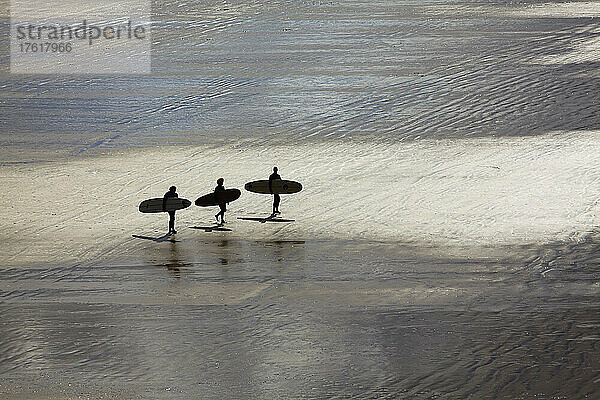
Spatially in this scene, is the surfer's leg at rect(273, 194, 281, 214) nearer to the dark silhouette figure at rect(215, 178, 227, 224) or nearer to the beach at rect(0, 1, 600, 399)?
Answer: the beach at rect(0, 1, 600, 399)

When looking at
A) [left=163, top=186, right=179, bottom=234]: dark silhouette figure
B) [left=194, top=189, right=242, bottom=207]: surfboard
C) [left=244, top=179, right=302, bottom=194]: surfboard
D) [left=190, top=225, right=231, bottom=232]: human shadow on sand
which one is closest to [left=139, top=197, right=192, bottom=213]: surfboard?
[left=163, top=186, right=179, bottom=234]: dark silhouette figure

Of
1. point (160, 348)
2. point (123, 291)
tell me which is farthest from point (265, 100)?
point (160, 348)

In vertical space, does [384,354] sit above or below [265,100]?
below

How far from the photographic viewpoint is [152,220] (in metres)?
14.7

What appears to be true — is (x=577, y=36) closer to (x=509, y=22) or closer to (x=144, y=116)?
(x=509, y=22)

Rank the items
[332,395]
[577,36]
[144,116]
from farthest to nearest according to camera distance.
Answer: [577,36], [144,116], [332,395]

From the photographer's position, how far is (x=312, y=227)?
14297 millimetres

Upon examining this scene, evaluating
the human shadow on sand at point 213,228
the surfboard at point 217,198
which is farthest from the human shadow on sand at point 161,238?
the surfboard at point 217,198

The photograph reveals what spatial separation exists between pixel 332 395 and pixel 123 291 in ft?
11.2

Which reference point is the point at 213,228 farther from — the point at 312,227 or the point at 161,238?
the point at 312,227

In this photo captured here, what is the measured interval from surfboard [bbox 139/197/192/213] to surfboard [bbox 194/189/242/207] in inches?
13.2

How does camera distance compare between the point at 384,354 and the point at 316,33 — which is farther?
the point at 316,33

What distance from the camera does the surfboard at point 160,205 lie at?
1386 cm

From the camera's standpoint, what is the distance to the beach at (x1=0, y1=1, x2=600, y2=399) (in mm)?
10328
